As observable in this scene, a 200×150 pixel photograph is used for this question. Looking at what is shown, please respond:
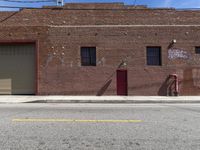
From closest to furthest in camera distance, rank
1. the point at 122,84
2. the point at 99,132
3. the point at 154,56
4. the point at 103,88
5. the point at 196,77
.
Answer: the point at 99,132 → the point at 103,88 → the point at 122,84 → the point at 196,77 → the point at 154,56

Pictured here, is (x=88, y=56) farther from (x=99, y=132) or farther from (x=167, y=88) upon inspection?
(x=99, y=132)

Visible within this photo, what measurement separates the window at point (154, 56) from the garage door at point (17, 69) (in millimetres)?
8137

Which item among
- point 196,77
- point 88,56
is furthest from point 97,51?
point 196,77

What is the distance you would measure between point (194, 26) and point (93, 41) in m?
7.13

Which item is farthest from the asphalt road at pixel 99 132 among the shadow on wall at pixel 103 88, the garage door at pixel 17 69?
the garage door at pixel 17 69

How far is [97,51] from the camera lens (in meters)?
22.3

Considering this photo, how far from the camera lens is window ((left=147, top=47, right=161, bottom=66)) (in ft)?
74.2

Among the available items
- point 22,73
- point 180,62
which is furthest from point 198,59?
point 22,73

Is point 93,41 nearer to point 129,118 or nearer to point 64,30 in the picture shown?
point 64,30

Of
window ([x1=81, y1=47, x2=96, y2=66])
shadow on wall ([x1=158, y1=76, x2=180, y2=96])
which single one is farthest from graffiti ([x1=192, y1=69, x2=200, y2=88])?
window ([x1=81, y1=47, x2=96, y2=66])

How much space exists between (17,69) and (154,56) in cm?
965

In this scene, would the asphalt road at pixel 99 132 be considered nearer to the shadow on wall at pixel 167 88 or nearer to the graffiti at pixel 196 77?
the shadow on wall at pixel 167 88

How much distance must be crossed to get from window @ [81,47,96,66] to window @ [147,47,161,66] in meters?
3.86

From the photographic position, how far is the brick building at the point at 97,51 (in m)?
22.2
